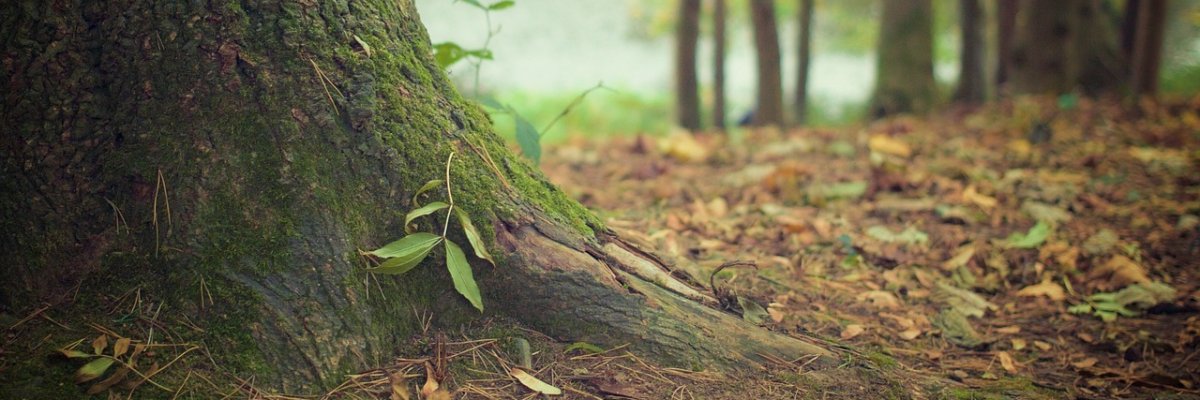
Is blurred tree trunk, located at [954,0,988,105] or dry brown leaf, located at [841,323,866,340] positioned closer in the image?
dry brown leaf, located at [841,323,866,340]

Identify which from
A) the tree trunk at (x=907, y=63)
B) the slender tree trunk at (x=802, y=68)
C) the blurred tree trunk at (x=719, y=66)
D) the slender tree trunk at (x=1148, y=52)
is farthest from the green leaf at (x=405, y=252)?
the slender tree trunk at (x=802, y=68)

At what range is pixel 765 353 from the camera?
210 cm

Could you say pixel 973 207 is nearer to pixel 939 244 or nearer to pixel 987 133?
pixel 939 244

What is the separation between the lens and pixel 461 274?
189 centimetres

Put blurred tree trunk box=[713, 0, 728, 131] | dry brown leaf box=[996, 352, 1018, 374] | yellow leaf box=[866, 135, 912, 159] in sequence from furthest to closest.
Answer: blurred tree trunk box=[713, 0, 728, 131], yellow leaf box=[866, 135, 912, 159], dry brown leaf box=[996, 352, 1018, 374]

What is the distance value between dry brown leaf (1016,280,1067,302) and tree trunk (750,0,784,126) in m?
5.30

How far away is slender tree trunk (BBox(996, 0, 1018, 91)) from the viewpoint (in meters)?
9.58

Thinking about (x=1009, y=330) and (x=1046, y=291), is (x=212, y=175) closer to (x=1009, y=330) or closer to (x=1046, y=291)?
(x=1009, y=330)

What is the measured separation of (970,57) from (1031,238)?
247 inches

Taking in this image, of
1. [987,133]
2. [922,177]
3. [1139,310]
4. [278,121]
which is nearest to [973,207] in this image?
[922,177]

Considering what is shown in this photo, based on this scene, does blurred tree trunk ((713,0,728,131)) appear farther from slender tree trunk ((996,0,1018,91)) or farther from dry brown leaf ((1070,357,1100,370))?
dry brown leaf ((1070,357,1100,370))

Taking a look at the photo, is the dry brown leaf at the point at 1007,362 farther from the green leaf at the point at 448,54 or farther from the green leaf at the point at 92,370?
the green leaf at the point at 92,370

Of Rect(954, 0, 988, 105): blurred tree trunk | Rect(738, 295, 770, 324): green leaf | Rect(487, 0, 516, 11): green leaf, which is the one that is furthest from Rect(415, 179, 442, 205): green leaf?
Rect(954, 0, 988, 105): blurred tree trunk

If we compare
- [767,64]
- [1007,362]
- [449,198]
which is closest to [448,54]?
[449,198]
